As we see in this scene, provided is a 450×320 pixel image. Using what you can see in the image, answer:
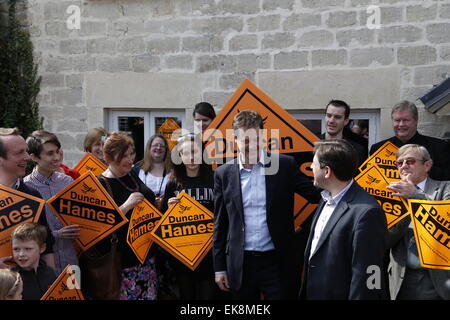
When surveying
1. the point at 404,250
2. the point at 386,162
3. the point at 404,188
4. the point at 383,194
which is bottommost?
the point at 404,250

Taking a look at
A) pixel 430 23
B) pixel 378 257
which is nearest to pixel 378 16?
pixel 430 23

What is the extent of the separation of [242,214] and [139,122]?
3.91 m

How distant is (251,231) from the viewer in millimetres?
3742

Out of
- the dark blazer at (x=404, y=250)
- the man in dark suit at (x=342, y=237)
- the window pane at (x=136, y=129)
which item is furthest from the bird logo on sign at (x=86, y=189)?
the window pane at (x=136, y=129)

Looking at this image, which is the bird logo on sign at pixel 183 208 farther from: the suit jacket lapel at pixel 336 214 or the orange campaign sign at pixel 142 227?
the suit jacket lapel at pixel 336 214

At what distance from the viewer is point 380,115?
6016mm


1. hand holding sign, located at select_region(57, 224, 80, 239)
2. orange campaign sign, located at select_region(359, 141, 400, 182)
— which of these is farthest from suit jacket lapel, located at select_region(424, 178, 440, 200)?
hand holding sign, located at select_region(57, 224, 80, 239)

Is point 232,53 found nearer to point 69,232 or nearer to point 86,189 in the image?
point 86,189

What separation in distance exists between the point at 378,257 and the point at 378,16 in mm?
3696

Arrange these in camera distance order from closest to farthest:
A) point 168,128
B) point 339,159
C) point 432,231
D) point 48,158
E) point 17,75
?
1. point 339,159
2. point 432,231
3. point 48,158
4. point 168,128
5. point 17,75

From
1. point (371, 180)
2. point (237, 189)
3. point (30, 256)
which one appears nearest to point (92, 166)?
point (30, 256)

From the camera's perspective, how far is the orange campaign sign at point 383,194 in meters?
3.89
